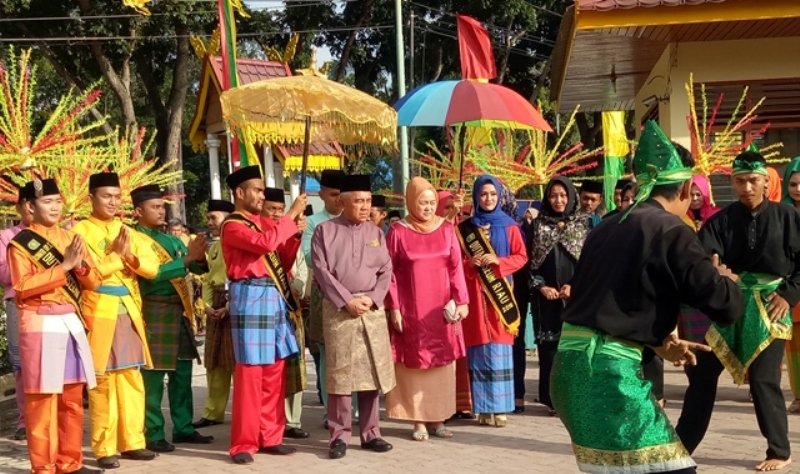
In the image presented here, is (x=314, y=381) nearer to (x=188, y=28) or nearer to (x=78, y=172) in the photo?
(x=78, y=172)

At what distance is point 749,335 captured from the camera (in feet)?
19.1

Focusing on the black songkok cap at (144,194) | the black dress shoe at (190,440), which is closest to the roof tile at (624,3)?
the black songkok cap at (144,194)

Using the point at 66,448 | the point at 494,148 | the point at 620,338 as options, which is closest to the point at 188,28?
the point at 494,148

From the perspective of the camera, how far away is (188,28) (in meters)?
21.9

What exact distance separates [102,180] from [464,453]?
3.02 m

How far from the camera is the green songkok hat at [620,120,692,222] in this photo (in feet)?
13.5

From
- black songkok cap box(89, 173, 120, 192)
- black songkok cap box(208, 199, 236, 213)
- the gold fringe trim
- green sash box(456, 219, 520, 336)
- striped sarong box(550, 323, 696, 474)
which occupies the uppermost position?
black songkok cap box(89, 173, 120, 192)

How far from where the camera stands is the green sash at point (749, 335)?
5797 mm

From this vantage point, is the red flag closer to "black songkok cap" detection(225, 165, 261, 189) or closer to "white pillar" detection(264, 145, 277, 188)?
"black songkok cap" detection(225, 165, 261, 189)

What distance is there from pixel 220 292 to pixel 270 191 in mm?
1006

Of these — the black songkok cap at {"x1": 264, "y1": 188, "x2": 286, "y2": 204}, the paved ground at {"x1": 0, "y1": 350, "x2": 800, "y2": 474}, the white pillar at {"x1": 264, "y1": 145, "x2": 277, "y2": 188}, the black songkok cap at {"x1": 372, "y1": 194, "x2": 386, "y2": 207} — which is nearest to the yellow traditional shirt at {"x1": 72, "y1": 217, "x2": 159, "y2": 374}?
the paved ground at {"x1": 0, "y1": 350, "x2": 800, "y2": 474}

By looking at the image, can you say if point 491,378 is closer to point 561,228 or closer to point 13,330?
point 561,228

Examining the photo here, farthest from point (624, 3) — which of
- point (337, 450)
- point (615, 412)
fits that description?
point (615, 412)

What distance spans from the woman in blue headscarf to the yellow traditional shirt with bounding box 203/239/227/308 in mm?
1888
